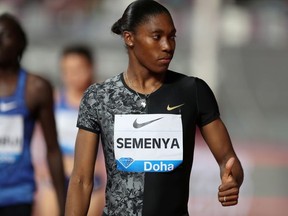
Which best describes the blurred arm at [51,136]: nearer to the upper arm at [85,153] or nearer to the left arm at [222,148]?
the upper arm at [85,153]

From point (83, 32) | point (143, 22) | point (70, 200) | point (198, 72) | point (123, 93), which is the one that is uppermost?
point (83, 32)

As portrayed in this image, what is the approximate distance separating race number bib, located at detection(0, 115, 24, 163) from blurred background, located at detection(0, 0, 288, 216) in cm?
1153

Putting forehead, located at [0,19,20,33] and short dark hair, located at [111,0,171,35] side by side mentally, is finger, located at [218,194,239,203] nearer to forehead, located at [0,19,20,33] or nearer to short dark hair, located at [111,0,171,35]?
short dark hair, located at [111,0,171,35]

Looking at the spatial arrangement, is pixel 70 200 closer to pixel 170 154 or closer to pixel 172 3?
pixel 170 154

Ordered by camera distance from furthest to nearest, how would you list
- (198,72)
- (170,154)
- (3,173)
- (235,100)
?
(235,100) < (198,72) < (3,173) < (170,154)

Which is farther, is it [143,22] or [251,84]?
[251,84]

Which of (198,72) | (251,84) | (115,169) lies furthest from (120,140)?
(251,84)

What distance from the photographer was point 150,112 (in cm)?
465

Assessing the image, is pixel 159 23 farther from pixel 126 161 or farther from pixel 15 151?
pixel 15 151

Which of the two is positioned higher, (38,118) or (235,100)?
(235,100)

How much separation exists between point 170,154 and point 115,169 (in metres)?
0.27

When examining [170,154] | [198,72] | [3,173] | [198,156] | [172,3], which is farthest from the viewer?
[172,3]

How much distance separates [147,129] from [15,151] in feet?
5.75

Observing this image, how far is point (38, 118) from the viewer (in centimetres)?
627
